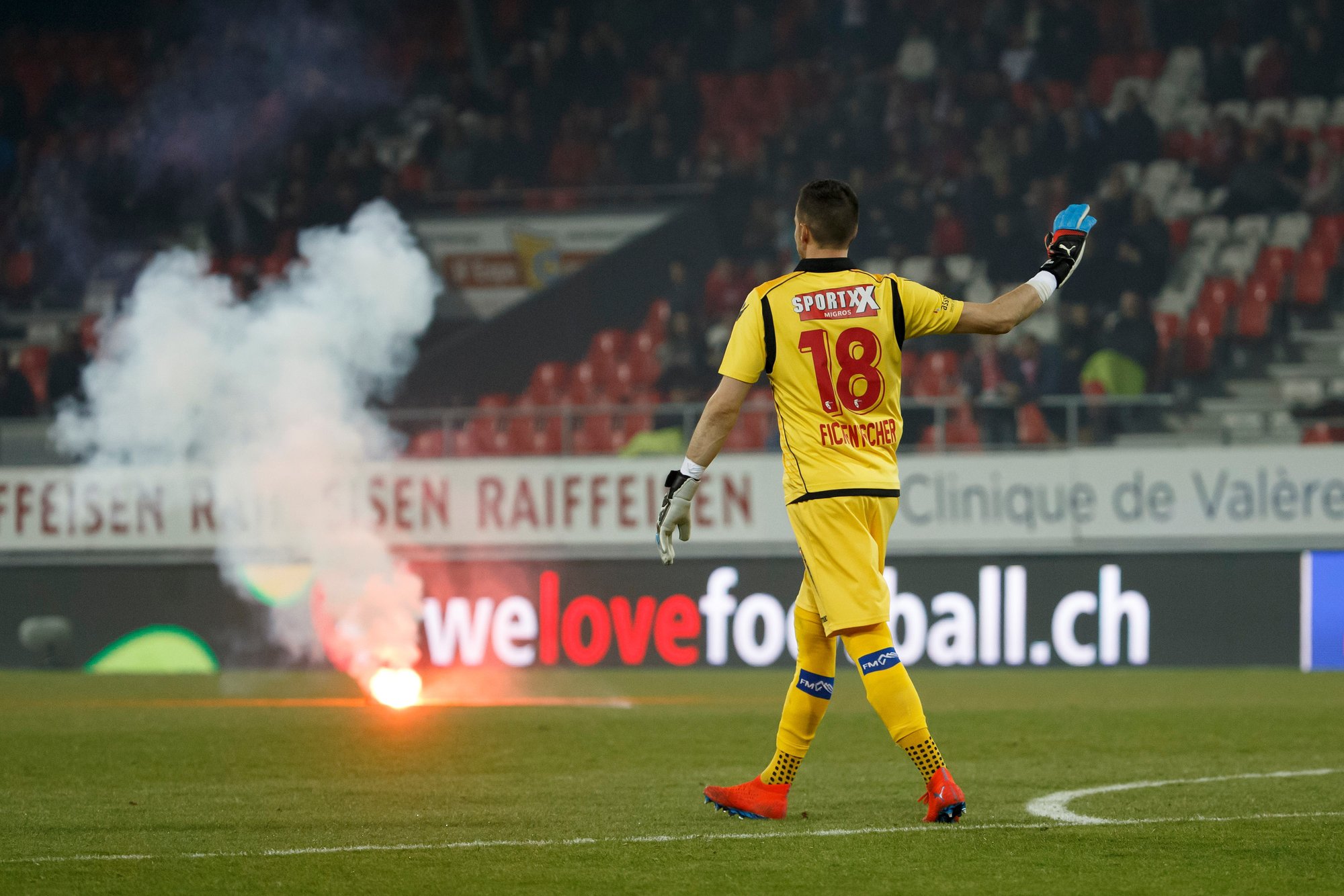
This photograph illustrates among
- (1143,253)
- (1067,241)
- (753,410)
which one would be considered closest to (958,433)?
(753,410)

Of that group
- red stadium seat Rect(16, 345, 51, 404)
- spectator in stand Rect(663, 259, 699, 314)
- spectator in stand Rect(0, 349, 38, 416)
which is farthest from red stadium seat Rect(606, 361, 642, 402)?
spectator in stand Rect(0, 349, 38, 416)

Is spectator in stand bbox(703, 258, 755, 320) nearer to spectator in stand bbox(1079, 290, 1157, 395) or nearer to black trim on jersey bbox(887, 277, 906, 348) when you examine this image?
spectator in stand bbox(1079, 290, 1157, 395)

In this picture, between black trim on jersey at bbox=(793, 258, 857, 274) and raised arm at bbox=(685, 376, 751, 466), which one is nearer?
raised arm at bbox=(685, 376, 751, 466)

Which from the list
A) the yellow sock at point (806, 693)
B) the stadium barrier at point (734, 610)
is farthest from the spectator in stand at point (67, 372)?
the yellow sock at point (806, 693)

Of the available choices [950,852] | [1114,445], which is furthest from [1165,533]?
[950,852]

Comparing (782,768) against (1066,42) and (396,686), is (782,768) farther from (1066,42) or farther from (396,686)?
(1066,42)

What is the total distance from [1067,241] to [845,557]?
56.0 inches

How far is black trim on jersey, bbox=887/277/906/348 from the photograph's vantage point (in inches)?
233

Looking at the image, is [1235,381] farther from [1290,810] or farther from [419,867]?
[419,867]

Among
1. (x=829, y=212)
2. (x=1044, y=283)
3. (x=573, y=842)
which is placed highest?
(x=829, y=212)

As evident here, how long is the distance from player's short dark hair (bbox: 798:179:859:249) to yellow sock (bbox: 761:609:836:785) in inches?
49.2

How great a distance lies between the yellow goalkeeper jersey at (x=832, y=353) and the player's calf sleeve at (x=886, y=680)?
0.47m

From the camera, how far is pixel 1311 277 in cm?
1823

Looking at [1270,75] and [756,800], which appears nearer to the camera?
[756,800]
